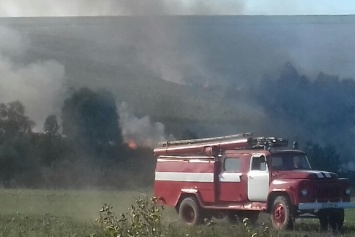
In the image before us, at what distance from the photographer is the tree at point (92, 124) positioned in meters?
25.4

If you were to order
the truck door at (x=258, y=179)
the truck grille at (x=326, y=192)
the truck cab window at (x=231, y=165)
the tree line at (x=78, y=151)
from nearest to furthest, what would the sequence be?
1. the truck grille at (x=326, y=192)
2. the truck door at (x=258, y=179)
3. the truck cab window at (x=231, y=165)
4. the tree line at (x=78, y=151)

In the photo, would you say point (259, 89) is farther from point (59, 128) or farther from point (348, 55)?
point (59, 128)

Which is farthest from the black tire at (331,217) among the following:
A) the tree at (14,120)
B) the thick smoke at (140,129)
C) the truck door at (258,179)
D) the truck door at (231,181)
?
the tree at (14,120)

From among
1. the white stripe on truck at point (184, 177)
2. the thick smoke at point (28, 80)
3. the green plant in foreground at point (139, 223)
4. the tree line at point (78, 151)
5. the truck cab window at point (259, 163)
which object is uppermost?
the thick smoke at point (28, 80)

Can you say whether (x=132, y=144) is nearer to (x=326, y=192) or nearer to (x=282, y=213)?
(x=282, y=213)

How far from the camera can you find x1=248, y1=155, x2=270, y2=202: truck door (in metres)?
17.8

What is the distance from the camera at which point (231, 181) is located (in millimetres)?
18578

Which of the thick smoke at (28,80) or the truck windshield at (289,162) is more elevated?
the thick smoke at (28,80)

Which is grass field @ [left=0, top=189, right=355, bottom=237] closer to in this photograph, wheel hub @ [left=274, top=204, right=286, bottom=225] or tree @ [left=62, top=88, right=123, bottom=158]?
wheel hub @ [left=274, top=204, right=286, bottom=225]

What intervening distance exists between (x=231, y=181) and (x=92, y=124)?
7.77 metres

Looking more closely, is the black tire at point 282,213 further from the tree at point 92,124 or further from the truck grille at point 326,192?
the tree at point 92,124

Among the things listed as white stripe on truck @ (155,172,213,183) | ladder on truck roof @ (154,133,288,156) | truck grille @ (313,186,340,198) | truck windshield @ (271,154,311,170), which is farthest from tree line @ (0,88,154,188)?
truck grille @ (313,186,340,198)

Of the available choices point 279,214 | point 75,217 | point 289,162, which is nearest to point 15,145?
point 75,217

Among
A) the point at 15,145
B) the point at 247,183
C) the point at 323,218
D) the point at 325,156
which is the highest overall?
the point at 325,156
